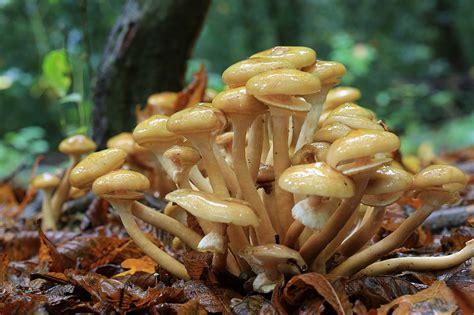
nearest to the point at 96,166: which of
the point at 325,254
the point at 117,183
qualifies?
the point at 117,183

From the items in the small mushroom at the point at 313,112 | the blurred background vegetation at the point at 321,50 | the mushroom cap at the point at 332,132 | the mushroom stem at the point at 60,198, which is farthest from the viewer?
the blurred background vegetation at the point at 321,50

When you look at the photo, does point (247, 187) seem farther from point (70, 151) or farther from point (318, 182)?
point (70, 151)

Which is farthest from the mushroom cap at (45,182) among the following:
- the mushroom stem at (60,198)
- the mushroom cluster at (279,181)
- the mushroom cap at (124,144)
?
the mushroom cluster at (279,181)

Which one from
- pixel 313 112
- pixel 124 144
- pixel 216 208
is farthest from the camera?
pixel 124 144

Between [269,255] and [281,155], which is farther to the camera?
[281,155]

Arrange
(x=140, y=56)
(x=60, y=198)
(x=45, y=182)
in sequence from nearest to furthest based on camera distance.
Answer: (x=45, y=182)
(x=60, y=198)
(x=140, y=56)

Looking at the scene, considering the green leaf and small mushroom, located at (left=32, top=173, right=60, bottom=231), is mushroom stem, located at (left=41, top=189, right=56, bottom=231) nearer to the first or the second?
small mushroom, located at (left=32, top=173, right=60, bottom=231)

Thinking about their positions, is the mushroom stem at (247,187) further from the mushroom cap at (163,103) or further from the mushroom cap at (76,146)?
the mushroom cap at (76,146)
